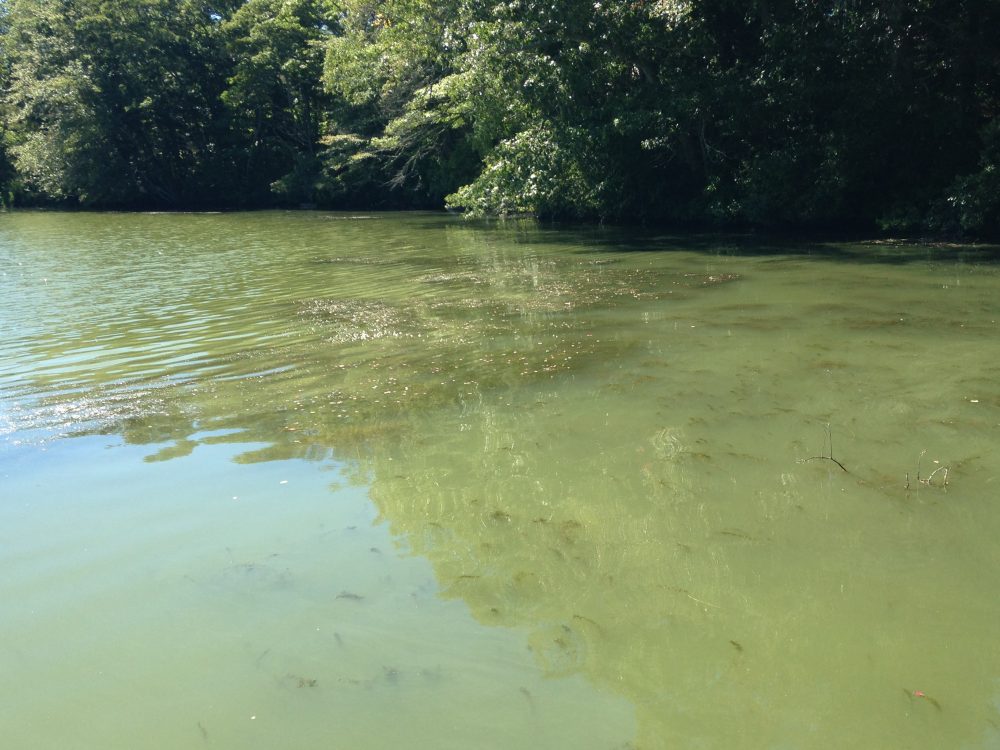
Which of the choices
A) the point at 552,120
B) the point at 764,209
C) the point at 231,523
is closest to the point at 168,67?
the point at 552,120

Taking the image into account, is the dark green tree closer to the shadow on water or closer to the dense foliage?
the dense foliage

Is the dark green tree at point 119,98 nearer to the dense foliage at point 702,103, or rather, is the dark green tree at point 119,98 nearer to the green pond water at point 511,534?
the dense foliage at point 702,103

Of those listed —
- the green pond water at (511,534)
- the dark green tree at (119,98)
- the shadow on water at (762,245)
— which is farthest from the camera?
the dark green tree at (119,98)

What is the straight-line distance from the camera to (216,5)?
140 feet

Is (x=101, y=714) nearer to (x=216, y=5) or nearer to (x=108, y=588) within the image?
(x=108, y=588)

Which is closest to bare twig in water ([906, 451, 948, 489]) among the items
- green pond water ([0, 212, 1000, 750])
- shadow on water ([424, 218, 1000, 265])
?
green pond water ([0, 212, 1000, 750])

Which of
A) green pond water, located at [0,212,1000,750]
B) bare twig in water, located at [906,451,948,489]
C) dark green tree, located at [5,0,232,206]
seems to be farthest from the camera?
dark green tree, located at [5,0,232,206]

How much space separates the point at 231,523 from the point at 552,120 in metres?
16.3

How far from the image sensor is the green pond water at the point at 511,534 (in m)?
2.72

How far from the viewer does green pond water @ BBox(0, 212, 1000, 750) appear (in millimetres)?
2719

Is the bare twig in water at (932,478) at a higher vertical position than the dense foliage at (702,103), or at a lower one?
lower

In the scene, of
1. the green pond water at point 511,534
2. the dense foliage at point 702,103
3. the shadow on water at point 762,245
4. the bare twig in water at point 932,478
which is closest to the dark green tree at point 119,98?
the dense foliage at point 702,103

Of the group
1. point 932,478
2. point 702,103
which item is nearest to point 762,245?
point 702,103

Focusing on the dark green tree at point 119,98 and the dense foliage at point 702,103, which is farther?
the dark green tree at point 119,98
